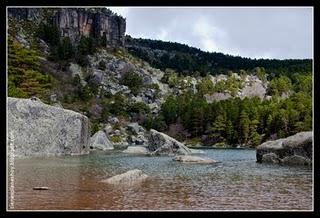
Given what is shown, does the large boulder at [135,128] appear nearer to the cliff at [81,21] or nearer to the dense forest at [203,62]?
the cliff at [81,21]

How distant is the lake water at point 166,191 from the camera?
43.3 ft

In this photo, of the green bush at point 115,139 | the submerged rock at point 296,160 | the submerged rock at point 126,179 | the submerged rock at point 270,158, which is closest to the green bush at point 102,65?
the green bush at point 115,139

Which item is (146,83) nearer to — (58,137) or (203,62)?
(203,62)

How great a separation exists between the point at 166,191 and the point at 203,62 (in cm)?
16822

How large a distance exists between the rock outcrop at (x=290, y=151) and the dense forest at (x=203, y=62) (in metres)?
121

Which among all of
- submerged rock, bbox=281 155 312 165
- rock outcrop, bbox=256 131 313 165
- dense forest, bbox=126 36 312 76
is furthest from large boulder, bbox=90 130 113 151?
dense forest, bbox=126 36 312 76

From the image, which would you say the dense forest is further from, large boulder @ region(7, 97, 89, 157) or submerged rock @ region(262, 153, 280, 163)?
large boulder @ region(7, 97, 89, 157)

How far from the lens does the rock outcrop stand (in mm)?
26922

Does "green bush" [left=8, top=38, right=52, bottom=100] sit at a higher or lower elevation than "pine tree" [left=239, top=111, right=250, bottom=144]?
higher

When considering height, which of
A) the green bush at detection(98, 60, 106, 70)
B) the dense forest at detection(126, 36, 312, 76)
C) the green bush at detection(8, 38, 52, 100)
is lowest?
the green bush at detection(8, 38, 52, 100)

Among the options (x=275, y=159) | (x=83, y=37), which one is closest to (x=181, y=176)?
(x=275, y=159)

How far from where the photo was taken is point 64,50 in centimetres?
12538

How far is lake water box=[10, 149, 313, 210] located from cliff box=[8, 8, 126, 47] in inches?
4950
